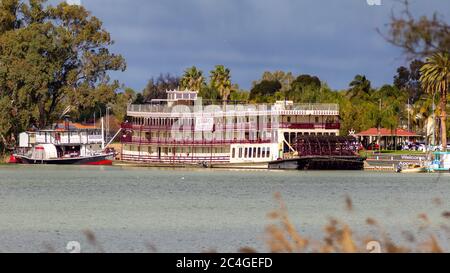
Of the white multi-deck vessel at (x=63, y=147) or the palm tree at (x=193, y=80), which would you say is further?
the palm tree at (x=193, y=80)

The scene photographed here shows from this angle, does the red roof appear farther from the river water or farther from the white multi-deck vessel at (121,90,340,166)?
the river water

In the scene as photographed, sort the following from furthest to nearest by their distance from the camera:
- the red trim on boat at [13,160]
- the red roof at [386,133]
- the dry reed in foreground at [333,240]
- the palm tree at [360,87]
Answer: the palm tree at [360,87] → the red roof at [386,133] → the red trim on boat at [13,160] → the dry reed in foreground at [333,240]

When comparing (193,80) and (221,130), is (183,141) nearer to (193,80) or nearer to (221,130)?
(221,130)

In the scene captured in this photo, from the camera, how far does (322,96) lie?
399 feet

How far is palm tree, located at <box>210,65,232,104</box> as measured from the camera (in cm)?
13575

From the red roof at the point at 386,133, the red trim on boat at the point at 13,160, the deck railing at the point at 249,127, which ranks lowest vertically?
the red trim on boat at the point at 13,160

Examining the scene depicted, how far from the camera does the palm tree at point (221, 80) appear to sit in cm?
13575

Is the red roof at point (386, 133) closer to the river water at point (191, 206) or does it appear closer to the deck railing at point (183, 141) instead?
the deck railing at point (183, 141)

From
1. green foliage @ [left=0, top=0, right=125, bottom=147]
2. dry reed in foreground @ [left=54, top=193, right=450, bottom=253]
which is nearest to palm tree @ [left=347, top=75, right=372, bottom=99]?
green foliage @ [left=0, top=0, right=125, bottom=147]

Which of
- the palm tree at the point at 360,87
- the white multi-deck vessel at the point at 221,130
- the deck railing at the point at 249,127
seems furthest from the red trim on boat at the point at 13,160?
the palm tree at the point at 360,87

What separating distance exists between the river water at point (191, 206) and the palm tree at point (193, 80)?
161 ft

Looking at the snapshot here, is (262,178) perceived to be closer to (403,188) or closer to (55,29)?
(403,188)

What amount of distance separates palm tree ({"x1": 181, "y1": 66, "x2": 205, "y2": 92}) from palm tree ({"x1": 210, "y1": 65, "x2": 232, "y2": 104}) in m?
2.52
